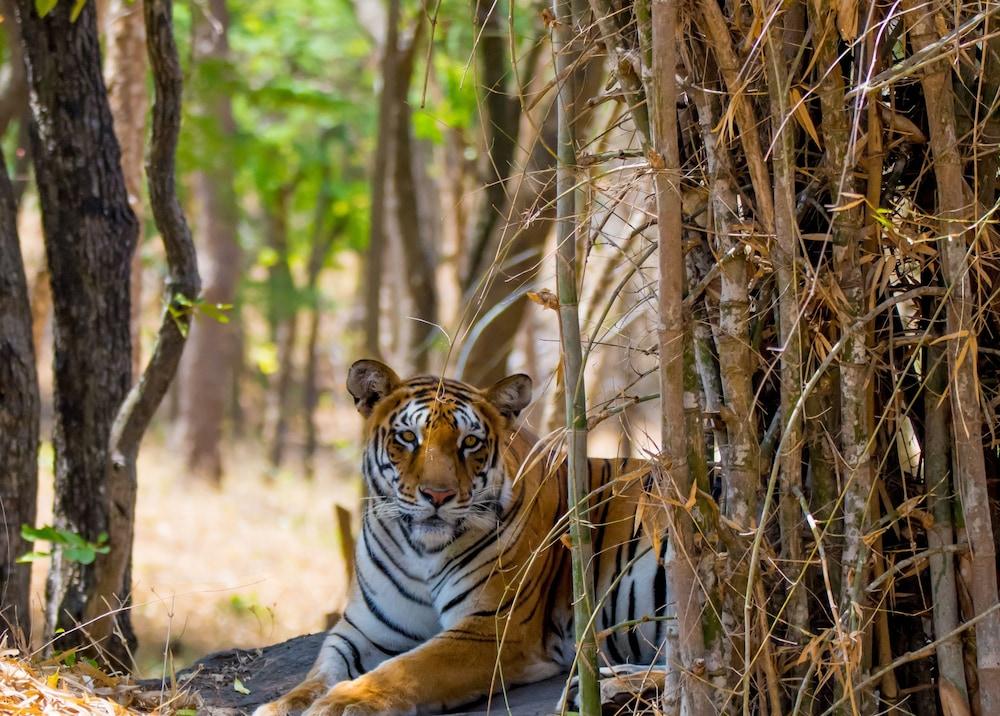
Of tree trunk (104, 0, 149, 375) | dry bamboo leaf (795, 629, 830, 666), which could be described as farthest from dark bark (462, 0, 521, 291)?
dry bamboo leaf (795, 629, 830, 666)

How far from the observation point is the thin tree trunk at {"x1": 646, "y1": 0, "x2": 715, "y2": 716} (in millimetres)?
3088

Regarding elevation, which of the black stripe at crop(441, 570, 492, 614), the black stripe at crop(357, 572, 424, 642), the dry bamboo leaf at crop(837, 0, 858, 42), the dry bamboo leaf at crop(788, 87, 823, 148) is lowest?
the black stripe at crop(357, 572, 424, 642)

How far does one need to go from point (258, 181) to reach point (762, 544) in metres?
15.7

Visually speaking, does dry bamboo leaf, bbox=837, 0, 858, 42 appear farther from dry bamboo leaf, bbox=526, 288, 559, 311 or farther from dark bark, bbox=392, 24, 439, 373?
dark bark, bbox=392, 24, 439, 373

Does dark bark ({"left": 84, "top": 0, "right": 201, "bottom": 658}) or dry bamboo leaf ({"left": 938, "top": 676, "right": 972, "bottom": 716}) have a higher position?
dark bark ({"left": 84, "top": 0, "right": 201, "bottom": 658})

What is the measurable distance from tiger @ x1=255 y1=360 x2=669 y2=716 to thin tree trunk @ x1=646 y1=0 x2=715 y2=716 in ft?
3.51

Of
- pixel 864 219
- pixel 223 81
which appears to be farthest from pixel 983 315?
pixel 223 81

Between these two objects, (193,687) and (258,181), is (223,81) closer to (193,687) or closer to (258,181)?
(258,181)

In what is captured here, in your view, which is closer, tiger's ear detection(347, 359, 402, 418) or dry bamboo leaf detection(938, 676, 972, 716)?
dry bamboo leaf detection(938, 676, 972, 716)

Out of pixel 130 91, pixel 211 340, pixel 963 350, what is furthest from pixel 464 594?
pixel 211 340

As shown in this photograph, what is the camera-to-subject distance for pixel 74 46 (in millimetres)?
5844

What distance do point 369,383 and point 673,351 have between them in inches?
76.7

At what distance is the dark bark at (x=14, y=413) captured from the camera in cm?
509

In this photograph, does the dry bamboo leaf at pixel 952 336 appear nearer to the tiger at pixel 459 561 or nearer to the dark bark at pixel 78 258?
the tiger at pixel 459 561
